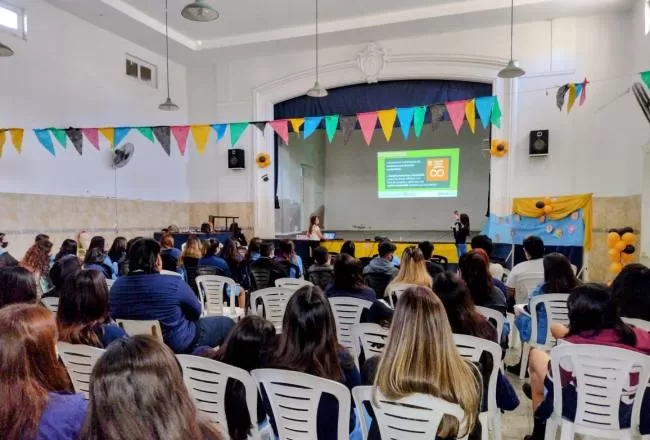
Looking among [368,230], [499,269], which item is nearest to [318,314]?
[499,269]

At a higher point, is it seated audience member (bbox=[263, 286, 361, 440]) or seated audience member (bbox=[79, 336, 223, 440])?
seated audience member (bbox=[79, 336, 223, 440])

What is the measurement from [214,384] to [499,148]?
741cm

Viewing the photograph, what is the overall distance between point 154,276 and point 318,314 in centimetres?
139

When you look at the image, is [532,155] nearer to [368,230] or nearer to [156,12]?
[368,230]

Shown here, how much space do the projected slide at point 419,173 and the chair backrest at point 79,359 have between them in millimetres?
8611

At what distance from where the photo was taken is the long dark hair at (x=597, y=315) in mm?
2020

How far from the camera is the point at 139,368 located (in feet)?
3.12

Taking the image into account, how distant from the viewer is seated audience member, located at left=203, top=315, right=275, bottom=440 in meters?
1.89

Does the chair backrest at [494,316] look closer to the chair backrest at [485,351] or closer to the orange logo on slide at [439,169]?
the chair backrest at [485,351]

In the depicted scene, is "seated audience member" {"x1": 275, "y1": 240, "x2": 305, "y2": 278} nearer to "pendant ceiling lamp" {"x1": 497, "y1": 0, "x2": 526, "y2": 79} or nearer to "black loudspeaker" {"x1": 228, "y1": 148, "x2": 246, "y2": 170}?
"pendant ceiling lamp" {"x1": 497, "y1": 0, "x2": 526, "y2": 79}

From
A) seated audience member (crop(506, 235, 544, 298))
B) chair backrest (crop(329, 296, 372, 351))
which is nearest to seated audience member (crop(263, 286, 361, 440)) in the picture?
chair backrest (crop(329, 296, 372, 351))

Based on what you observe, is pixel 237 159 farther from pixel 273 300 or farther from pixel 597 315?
pixel 597 315

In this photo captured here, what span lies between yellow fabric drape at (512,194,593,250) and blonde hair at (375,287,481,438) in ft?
21.9

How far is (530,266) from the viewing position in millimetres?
3943
